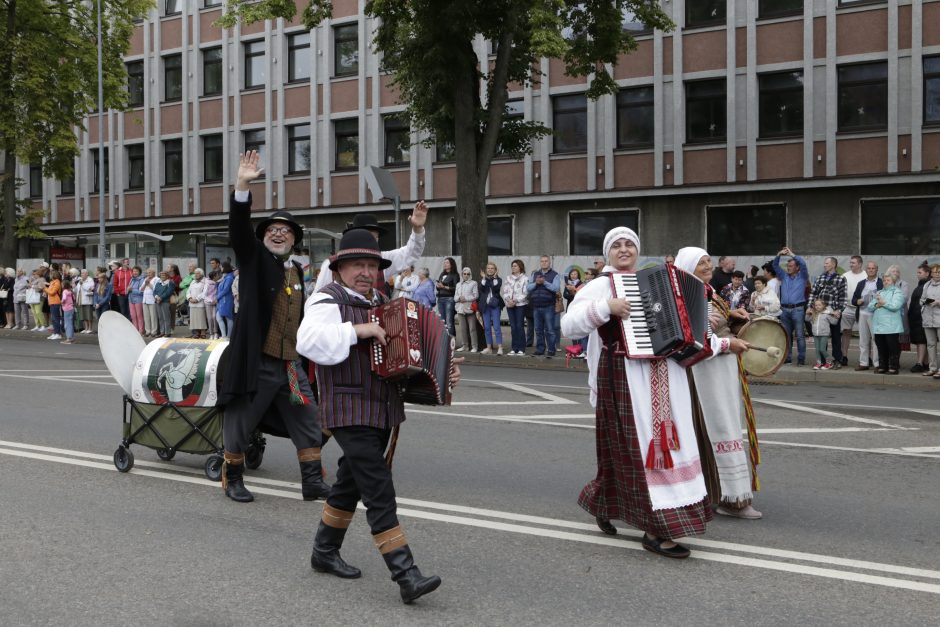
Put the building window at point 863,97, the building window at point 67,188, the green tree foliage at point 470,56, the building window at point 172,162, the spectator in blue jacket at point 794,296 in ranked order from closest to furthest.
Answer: the spectator in blue jacket at point 794,296
the green tree foliage at point 470,56
the building window at point 863,97
the building window at point 172,162
the building window at point 67,188

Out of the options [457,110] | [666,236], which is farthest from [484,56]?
[457,110]

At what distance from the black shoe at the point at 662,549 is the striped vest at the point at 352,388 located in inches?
68.6

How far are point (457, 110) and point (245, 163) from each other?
14.9 m

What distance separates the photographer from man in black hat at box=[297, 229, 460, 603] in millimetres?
4625

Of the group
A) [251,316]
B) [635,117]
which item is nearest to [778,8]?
[635,117]

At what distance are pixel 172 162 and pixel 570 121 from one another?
17.1 meters

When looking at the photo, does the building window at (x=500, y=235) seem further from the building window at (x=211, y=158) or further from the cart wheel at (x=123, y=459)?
the cart wheel at (x=123, y=459)

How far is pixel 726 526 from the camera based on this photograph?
621 centimetres

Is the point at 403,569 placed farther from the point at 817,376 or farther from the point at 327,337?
the point at 817,376

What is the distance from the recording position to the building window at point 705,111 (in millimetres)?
27109

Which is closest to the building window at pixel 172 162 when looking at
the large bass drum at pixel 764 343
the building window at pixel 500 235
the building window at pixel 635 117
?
the building window at pixel 500 235

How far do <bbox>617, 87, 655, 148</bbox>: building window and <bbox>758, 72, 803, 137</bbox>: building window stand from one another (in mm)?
3087

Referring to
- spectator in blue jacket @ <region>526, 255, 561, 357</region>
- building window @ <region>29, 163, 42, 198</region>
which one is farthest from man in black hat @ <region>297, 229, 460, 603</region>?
building window @ <region>29, 163, 42, 198</region>

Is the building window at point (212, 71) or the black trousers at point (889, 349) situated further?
the building window at point (212, 71)
